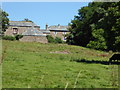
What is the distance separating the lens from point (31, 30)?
275ft

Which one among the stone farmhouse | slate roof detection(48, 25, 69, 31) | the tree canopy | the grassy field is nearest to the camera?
the grassy field

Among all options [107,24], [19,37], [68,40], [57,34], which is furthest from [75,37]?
[107,24]

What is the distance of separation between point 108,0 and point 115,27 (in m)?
5.61

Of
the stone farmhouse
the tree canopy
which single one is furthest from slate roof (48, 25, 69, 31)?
the tree canopy

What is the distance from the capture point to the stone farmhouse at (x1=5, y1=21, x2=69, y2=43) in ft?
271

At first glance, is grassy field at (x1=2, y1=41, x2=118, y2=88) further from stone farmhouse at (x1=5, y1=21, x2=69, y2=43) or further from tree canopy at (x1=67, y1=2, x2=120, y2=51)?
stone farmhouse at (x1=5, y1=21, x2=69, y2=43)

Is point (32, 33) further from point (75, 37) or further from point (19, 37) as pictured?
point (75, 37)

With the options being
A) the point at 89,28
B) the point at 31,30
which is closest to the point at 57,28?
the point at 31,30

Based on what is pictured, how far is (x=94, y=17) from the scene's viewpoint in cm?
7344

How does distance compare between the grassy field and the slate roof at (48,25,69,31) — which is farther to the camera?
the slate roof at (48,25,69,31)

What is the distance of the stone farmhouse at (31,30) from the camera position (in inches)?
3248

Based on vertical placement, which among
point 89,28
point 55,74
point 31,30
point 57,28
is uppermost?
point 57,28

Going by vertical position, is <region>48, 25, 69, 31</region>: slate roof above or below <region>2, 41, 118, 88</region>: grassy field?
above

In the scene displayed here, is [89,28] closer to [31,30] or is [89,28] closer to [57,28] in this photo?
[31,30]
